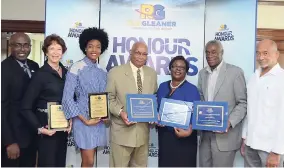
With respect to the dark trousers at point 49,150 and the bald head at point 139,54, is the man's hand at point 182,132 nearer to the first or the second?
the bald head at point 139,54

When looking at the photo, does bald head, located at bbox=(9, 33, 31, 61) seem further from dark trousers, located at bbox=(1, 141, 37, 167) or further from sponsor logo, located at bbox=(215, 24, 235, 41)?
sponsor logo, located at bbox=(215, 24, 235, 41)

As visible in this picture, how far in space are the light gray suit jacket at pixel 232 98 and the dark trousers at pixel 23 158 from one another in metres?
1.76

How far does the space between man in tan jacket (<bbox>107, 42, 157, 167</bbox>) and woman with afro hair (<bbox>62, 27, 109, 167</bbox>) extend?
0.12 m

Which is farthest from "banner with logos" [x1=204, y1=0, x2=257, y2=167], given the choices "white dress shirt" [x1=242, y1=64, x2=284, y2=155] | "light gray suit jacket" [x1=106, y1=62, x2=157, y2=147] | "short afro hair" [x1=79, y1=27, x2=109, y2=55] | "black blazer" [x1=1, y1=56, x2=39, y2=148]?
"black blazer" [x1=1, y1=56, x2=39, y2=148]

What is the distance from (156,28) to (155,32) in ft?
0.16

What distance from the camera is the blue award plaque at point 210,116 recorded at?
9.34 feet

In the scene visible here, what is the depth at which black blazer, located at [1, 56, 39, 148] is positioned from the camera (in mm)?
2775

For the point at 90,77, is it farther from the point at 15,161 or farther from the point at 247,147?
the point at 247,147

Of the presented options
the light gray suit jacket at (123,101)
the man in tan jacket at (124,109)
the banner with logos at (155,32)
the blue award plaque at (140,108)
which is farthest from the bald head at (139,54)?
the banner with logos at (155,32)

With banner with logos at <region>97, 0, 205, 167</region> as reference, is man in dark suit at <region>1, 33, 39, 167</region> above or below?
below

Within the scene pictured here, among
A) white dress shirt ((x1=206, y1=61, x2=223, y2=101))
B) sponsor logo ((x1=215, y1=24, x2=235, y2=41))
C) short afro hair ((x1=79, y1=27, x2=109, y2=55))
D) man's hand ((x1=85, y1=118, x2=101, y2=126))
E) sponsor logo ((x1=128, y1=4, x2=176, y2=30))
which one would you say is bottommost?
man's hand ((x1=85, y1=118, x2=101, y2=126))

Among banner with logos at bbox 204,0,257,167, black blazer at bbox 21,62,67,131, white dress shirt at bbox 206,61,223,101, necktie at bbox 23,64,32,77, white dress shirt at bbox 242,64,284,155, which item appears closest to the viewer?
white dress shirt at bbox 242,64,284,155

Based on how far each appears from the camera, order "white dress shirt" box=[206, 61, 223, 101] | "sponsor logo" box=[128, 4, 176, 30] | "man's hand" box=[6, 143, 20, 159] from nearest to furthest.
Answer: "man's hand" box=[6, 143, 20, 159]
"white dress shirt" box=[206, 61, 223, 101]
"sponsor logo" box=[128, 4, 176, 30]

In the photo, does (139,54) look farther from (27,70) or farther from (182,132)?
(27,70)
